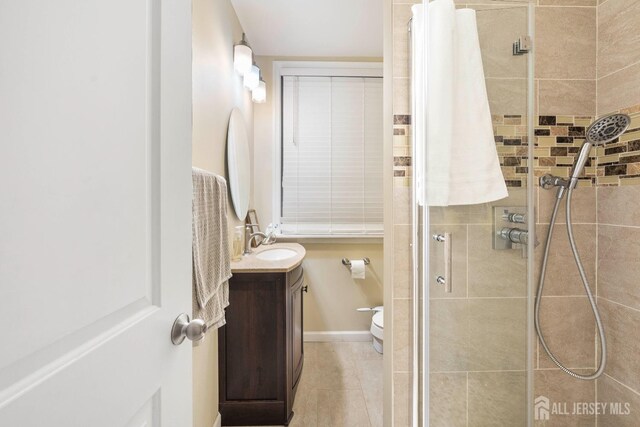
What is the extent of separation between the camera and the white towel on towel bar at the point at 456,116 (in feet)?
3.49

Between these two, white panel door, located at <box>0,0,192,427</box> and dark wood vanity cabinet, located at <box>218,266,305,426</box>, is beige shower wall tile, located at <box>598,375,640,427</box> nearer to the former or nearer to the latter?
dark wood vanity cabinet, located at <box>218,266,305,426</box>

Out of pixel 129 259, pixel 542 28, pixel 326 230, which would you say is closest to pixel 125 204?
pixel 129 259

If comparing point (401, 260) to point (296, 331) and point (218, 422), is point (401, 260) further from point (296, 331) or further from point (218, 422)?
point (218, 422)

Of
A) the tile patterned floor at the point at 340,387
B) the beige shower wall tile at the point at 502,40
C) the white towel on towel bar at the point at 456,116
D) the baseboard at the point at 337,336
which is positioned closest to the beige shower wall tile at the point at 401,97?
the white towel on towel bar at the point at 456,116

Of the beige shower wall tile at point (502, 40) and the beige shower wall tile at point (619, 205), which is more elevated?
the beige shower wall tile at point (502, 40)

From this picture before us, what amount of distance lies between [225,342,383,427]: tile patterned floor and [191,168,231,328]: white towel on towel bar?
3.26ft

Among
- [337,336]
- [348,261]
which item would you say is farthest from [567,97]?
[337,336]

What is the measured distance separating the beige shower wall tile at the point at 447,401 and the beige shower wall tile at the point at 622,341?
70cm

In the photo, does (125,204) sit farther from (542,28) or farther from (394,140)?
(542,28)

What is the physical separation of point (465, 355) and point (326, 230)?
5.61 ft

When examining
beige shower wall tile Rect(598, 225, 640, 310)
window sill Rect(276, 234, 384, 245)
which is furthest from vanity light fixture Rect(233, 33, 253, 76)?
beige shower wall tile Rect(598, 225, 640, 310)

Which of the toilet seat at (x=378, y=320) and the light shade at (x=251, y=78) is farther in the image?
the toilet seat at (x=378, y=320)

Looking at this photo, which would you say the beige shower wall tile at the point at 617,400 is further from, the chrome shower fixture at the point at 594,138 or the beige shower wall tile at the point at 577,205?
the chrome shower fixture at the point at 594,138

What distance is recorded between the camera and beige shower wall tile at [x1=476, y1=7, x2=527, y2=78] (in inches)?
40.8
